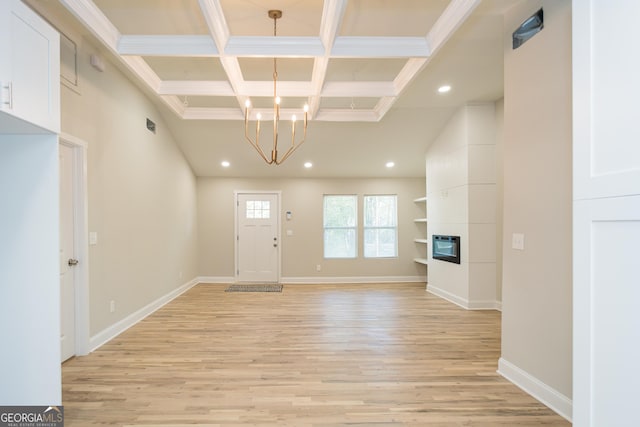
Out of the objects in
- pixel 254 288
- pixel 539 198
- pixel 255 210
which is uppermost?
pixel 539 198

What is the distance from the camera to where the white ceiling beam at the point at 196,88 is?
3.96 metres

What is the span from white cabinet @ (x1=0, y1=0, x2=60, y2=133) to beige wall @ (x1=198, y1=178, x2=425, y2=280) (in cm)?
550

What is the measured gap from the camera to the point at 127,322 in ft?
13.6

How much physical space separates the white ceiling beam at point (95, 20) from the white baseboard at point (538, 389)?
4349 mm

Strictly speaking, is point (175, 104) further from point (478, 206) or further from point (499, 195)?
point (499, 195)

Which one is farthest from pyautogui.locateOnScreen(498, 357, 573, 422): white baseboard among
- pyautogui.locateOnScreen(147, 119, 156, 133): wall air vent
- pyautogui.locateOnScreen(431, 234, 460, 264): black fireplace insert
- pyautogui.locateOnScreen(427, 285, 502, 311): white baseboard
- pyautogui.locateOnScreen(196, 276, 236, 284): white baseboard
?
pyautogui.locateOnScreen(196, 276, 236, 284): white baseboard

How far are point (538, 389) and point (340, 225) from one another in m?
5.30

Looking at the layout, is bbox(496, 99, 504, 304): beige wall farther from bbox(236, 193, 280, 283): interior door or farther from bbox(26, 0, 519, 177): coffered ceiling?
bbox(236, 193, 280, 283): interior door

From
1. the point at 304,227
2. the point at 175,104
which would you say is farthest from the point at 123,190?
the point at 304,227

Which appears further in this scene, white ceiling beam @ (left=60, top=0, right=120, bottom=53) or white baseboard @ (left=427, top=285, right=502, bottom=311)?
white baseboard @ (left=427, top=285, right=502, bottom=311)

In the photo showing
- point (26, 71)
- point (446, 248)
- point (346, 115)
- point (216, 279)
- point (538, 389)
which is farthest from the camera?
point (216, 279)

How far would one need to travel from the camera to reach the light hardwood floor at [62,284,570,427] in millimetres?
2305

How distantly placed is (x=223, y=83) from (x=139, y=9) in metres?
1.24


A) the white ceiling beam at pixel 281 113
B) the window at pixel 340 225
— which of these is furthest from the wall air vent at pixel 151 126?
the window at pixel 340 225
